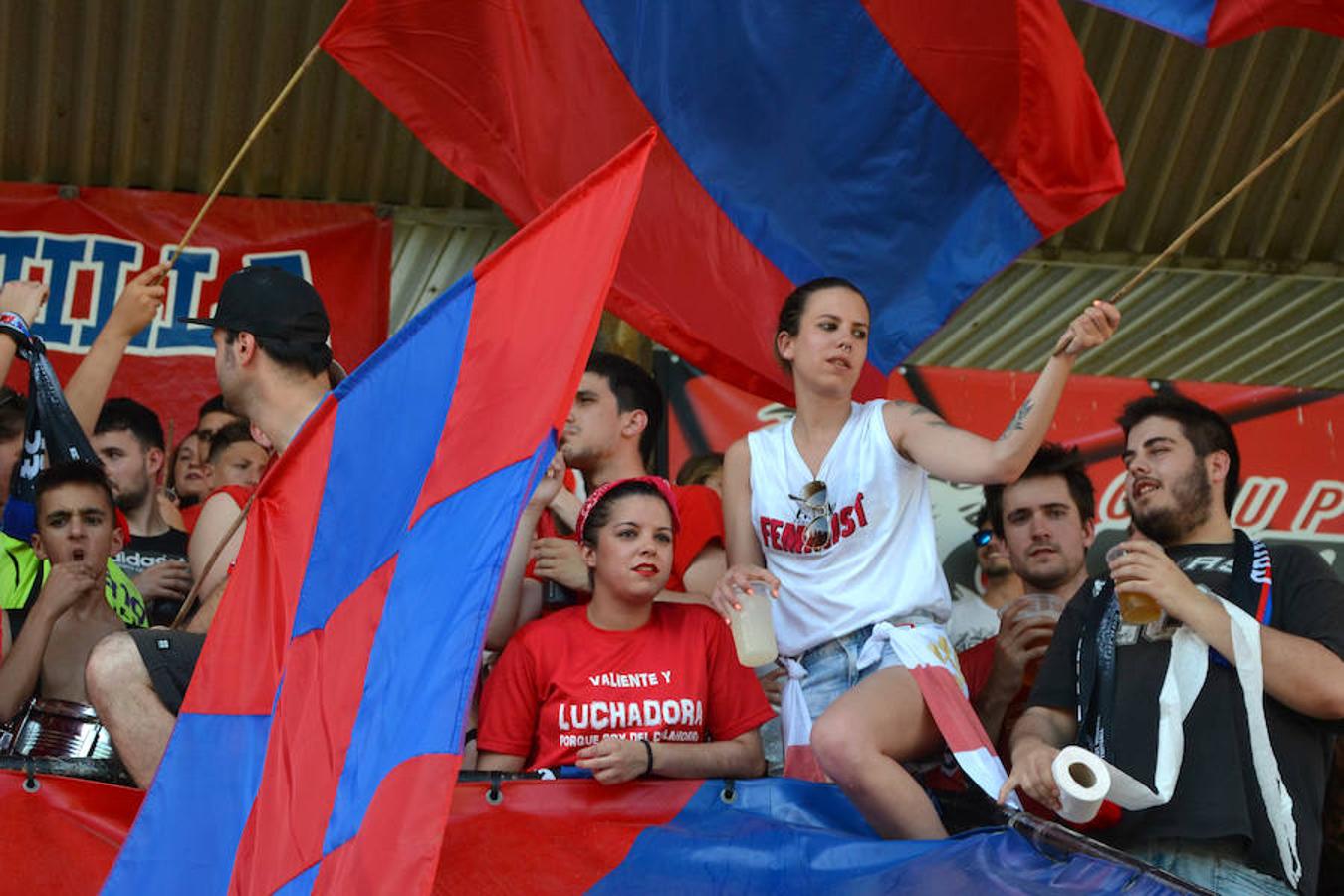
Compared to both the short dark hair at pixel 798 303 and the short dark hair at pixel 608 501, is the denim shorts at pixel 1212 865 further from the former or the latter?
the short dark hair at pixel 798 303

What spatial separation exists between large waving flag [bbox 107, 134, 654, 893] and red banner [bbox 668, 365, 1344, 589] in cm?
A: 316

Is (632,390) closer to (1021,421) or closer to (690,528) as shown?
(690,528)

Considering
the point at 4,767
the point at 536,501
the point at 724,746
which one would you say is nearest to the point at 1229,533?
the point at 724,746

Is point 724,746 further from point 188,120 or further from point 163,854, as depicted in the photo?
point 188,120

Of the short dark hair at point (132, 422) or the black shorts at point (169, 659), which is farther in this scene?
the short dark hair at point (132, 422)

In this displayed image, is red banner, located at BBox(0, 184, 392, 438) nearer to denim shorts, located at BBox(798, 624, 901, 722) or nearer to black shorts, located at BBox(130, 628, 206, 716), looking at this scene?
black shorts, located at BBox(130, 628, 206, 716)

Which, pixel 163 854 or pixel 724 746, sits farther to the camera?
pixel 724 746

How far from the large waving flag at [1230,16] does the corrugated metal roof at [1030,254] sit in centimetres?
246

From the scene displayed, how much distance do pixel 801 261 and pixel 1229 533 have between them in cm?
164

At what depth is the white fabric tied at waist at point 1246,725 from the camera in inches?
158

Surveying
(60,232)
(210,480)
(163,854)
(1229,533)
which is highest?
(60,232)

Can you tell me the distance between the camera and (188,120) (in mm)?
7582

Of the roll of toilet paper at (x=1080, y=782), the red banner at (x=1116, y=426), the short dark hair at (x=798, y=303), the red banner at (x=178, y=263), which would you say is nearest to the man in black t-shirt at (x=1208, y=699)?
the roll of toilet paper at (x=1080, y=782)

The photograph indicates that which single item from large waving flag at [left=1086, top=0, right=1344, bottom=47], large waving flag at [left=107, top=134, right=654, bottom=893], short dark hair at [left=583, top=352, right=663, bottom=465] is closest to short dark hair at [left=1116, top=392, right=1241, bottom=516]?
large waving flag at [left=1086, top=0, right=1344, bottom=47]
